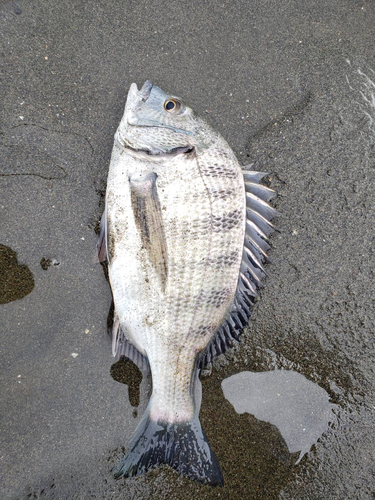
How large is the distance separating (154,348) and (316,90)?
236 cm

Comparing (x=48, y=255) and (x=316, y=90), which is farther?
(x=316, y=90)

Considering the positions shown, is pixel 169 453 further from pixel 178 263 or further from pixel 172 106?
pixel 172 106

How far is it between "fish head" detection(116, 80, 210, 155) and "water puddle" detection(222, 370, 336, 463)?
1.74m

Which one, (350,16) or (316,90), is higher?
(350,16)

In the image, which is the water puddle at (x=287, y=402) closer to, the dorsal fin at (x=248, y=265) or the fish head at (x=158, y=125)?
the dorsal fin at (x=248, y=265)

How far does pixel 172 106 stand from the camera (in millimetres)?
2123

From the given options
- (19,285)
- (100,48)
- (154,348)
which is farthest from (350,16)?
(19,285)

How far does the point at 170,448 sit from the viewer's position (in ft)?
6.75

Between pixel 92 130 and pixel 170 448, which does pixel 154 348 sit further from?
pixel 92 130

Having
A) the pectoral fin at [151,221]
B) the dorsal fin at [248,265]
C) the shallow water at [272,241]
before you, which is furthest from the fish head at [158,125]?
the dorsal fin at [248,265]

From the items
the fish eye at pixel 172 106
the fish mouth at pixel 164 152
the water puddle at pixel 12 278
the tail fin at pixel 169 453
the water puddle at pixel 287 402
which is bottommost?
the tail fin at pixel 169 453

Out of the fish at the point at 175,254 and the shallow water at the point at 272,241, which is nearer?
the fish at the point at 175,254

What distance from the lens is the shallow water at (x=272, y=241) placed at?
2.25 meters

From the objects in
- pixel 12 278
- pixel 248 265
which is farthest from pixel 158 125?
pixel 12 278
